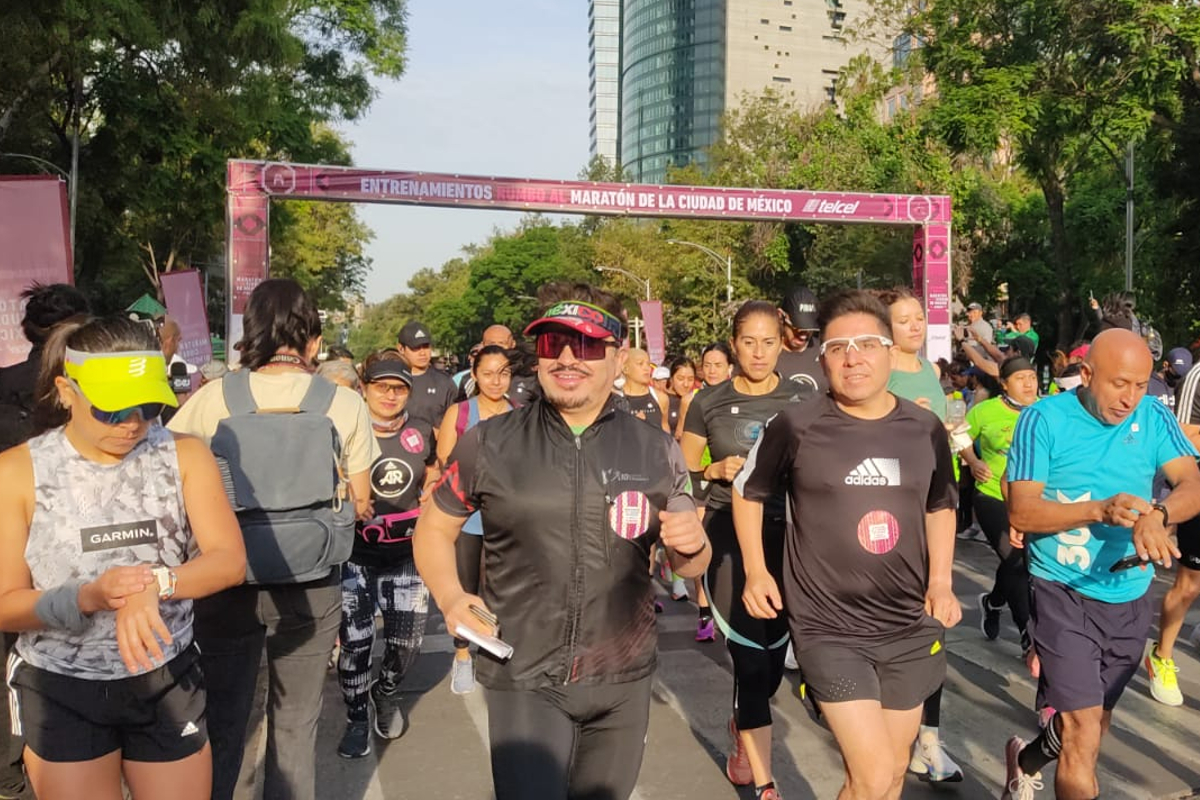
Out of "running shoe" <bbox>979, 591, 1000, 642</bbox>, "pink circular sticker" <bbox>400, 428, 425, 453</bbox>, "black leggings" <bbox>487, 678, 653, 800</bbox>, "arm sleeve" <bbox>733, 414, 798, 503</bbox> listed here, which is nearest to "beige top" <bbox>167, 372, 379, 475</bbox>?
"black leggings" <bbox>487, 678, 653, 800</bbox>

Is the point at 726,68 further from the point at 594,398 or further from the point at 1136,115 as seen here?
the point at 594,398

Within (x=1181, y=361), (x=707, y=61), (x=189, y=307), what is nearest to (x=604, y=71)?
(x=707, y=61)

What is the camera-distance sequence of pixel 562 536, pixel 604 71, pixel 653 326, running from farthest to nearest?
1. pixel 604 71
2. pixel 653 326
3. pixel 562 536

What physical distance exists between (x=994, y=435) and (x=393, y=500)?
378 cm

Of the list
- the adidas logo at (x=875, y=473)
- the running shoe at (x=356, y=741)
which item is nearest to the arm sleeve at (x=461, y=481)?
the adidas logo at (x=875, y=473)

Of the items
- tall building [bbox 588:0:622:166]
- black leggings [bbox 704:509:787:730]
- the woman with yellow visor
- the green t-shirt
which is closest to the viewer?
the woman with yellow visor

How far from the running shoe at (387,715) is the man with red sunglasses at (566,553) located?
8.23ft

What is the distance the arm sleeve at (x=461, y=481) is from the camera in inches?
112

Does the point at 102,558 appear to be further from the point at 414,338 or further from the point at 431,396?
the point at 414,338

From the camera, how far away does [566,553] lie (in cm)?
278

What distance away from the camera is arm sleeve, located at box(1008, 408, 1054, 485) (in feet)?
12.6

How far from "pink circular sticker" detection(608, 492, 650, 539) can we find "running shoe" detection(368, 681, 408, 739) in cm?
291

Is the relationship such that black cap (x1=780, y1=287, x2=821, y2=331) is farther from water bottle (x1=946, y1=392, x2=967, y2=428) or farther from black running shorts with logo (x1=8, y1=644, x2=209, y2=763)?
black running shorts with logo (x1=8, y1=644, x2=209, y2=763)

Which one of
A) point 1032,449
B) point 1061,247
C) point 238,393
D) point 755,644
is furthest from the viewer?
point 1061,247
